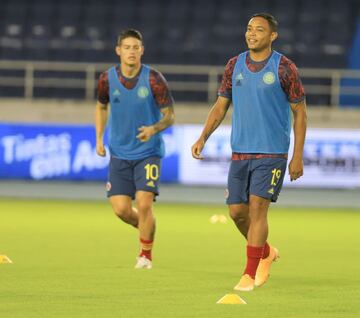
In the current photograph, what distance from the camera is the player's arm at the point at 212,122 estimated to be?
9.97m

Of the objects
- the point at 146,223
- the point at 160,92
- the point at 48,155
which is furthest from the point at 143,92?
Answer: the point at 48,155

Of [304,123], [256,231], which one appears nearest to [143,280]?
[256,231]

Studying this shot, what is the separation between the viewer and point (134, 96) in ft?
38.6

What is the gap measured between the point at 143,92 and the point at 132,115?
24 centimetres

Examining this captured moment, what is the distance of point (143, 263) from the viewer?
37.5 ft

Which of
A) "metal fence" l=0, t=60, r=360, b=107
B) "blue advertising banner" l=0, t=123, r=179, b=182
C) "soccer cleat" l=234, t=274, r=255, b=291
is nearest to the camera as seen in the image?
"soccer cleat" l=234, t=274, r=255, b=291

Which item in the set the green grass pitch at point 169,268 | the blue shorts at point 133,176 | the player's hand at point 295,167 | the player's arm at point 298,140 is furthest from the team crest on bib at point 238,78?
the blue shorts at point 133,176

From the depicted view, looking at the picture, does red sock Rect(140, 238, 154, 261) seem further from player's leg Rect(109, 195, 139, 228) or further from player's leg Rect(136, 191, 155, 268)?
player's leg Rect(109, 195, 139, 228)

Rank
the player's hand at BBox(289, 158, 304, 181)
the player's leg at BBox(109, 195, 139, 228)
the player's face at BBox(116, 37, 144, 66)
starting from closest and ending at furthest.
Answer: the player's hand at BBox(289, 158, 304, 181) < the player's face at BBox(116, 37, 144, 66) < the player's leg at BBox(109, 195, 139, 228)

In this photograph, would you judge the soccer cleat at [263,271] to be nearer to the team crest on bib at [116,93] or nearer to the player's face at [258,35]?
the player's face at [258,35]

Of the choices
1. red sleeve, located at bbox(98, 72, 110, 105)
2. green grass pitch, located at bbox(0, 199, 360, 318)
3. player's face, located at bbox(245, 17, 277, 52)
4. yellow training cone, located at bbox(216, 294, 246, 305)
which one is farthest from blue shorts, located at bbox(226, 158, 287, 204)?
red sleeve, located at bbox(98, 72, 110, 105)

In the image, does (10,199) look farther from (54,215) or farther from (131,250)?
(131,250)

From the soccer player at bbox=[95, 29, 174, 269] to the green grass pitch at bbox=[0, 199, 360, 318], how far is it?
62 cm

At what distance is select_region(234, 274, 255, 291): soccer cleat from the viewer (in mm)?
9578
